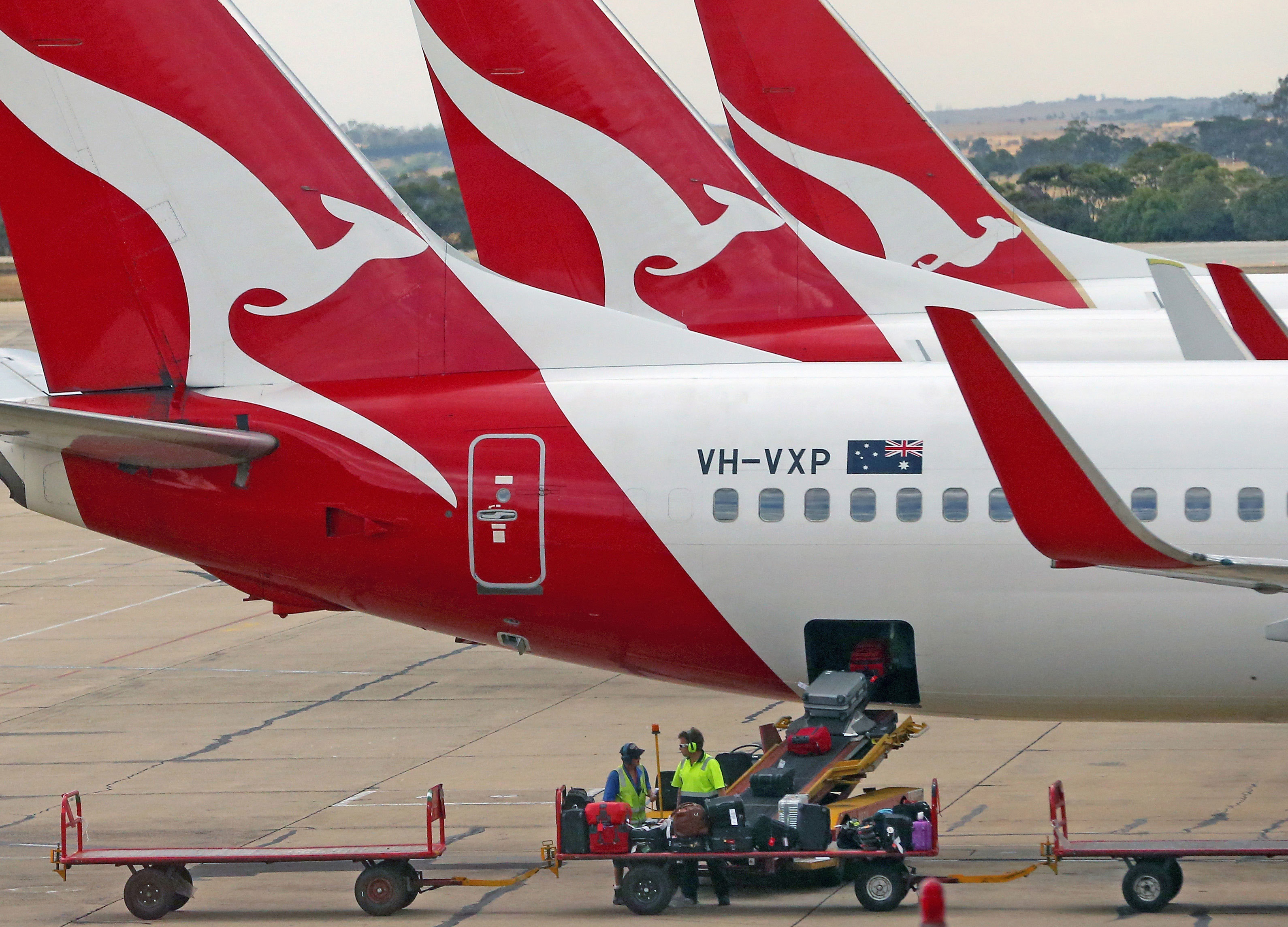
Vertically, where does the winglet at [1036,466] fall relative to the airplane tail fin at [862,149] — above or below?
below

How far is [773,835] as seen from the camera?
16.8m

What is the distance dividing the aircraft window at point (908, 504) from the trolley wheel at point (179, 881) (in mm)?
7385

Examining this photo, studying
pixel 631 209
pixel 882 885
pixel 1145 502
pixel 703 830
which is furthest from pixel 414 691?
pixel 1145 502

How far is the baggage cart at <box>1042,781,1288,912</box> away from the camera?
16609 millimetres

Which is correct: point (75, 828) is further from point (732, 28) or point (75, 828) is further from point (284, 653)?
point (732, 28)

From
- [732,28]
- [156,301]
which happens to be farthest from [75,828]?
[732,28]

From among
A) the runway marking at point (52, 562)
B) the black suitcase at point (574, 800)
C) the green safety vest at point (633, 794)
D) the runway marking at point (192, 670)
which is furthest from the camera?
the runway marking at point (52, 562)

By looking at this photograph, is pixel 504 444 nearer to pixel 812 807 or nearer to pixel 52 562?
pixel 812 807

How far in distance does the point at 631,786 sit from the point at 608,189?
955cm

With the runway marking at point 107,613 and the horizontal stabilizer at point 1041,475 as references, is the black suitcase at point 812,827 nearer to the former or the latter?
the horizontal stabilizer at point 1041,475

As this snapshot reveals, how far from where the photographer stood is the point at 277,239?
19.2 metres

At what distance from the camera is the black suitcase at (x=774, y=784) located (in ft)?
56.1

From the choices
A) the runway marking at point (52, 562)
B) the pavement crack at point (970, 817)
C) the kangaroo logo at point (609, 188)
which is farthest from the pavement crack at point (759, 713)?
the runway marking at point (52, 562)

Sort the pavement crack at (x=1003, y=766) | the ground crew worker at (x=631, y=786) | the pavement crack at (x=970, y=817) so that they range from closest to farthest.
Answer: the ground crew worker at (x=631, y=786)
the pavement crack at (x=970, y=817)
the pavement crack at (x=1003, y=766)
